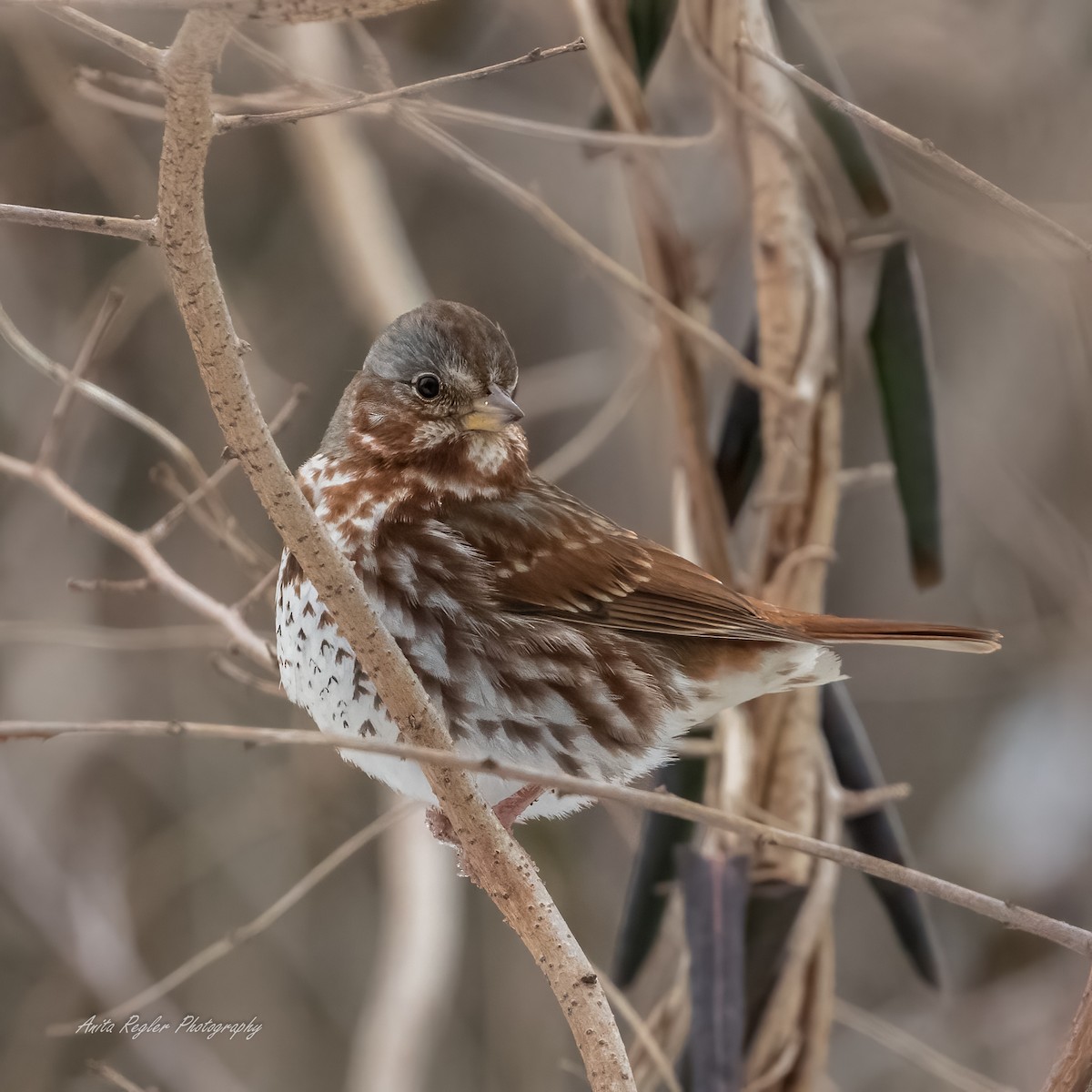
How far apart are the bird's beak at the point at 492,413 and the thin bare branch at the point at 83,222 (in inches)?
34.7

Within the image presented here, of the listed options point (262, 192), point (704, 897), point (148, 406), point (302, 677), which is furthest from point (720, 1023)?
point (262, 192)

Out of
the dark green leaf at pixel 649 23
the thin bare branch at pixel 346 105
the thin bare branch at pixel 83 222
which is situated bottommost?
the thin bare branch at pixel 83 222

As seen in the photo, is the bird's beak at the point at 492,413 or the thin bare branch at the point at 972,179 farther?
the bird's beak at the point at 492,413

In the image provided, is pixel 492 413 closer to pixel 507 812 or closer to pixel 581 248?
pixel 581 248

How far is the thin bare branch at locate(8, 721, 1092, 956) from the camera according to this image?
123cm

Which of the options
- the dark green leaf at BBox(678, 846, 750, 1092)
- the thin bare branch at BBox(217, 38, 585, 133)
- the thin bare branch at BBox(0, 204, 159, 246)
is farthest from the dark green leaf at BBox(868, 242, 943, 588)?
the thin bare branch at BBox(0, 204, 159, 246)

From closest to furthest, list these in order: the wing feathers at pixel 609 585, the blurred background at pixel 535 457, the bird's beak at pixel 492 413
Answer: the bird's beak at pixel 492 413 < the wing feathers at pixel 609 585 < the blurred background at pixel 535 457

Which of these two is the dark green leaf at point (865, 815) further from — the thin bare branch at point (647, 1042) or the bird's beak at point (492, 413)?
the bird's beak at point (492, 413)

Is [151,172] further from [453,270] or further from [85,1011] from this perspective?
[85,1011]

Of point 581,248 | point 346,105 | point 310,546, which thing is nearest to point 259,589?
point 310,546

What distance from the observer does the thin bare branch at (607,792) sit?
123 centimetres

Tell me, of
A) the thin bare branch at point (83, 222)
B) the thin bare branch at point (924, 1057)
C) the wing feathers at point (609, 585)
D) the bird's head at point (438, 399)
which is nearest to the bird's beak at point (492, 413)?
the bird's head at point (438, 399)

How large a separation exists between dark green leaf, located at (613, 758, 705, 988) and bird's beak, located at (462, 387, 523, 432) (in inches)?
33.8

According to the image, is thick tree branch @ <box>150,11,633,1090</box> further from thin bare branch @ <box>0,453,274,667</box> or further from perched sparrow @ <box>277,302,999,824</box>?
thin bare branch @ <box>0,453,274,667</box>
